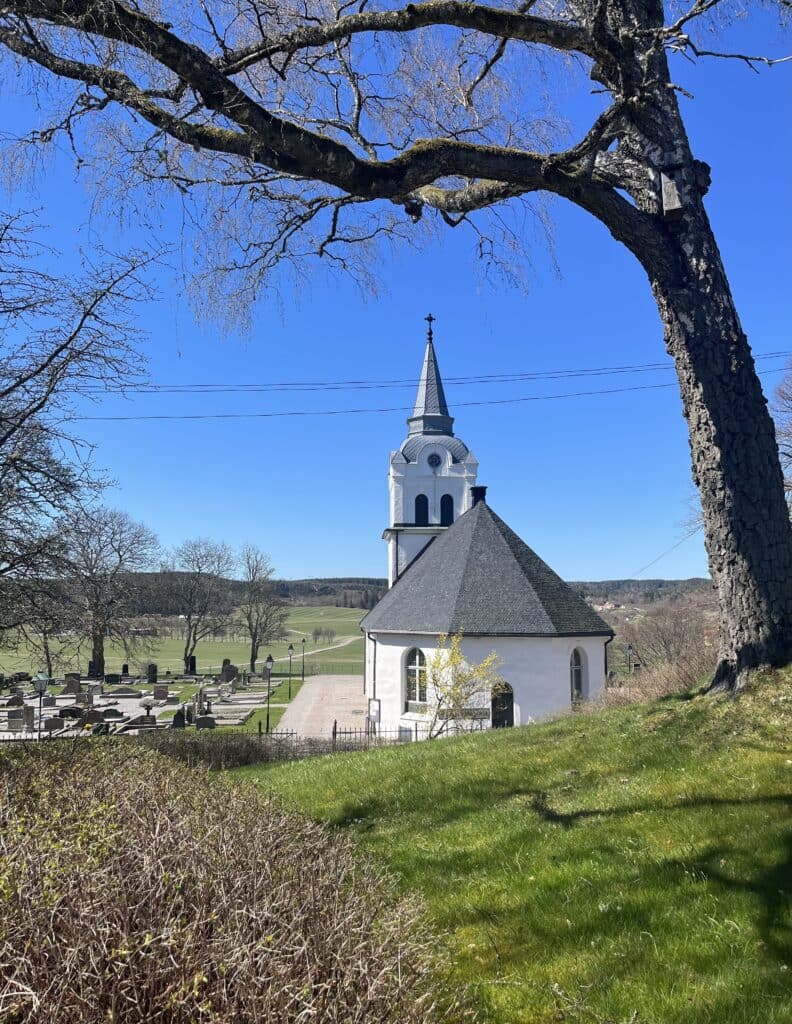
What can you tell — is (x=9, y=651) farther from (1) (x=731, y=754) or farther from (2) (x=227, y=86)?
(1) (x=731, y=754)

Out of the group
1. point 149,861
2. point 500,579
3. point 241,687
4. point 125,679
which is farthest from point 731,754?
point 125,679

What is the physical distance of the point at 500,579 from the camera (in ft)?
91.1

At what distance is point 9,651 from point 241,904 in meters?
9.44

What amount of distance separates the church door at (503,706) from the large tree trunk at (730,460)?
1749cm

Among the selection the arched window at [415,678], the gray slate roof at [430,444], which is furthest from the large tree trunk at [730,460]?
the gray slate roof at [430,444]

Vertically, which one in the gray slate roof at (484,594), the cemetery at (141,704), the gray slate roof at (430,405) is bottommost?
the cemetery at (141,704)

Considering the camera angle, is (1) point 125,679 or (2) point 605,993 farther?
(1) point 125,679

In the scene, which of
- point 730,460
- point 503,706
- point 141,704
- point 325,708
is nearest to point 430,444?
point 325,708

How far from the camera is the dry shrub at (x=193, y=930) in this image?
2.36m

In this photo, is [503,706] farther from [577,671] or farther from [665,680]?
[665,680]

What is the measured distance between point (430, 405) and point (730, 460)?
37553 mm

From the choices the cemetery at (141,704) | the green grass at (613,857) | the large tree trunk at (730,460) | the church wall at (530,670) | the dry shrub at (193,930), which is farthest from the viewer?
the cemetery at (141,704)

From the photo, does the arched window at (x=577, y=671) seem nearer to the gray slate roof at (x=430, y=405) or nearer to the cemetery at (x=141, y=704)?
the cemetery at (x=141, y=704)

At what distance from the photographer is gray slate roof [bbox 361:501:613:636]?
1011 inches
